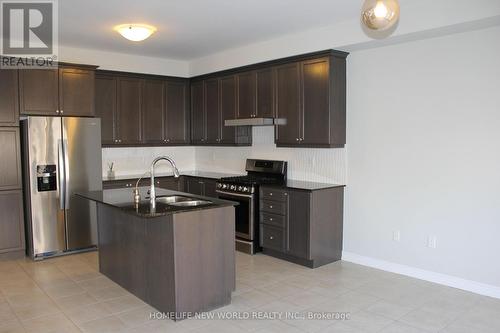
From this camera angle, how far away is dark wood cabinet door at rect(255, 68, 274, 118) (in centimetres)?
539

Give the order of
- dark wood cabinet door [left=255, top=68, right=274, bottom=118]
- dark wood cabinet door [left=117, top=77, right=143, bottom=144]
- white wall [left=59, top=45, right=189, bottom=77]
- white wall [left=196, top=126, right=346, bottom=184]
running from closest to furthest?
1. white wall [left=196, top=126, right=346, bottom=184]
2. dark wood cabinet door [left=255, top=68, right=274, bottom=118]
3. white wall [left=59, top=45, right=189, bottom=77]
4. dark wood cabinet door [left=117, top=77, right=143, bottom=144]

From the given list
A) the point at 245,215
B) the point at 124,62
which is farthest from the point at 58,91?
the point at 245,215

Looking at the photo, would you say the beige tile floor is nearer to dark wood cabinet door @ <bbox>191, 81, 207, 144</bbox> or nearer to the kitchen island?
the kitchen island

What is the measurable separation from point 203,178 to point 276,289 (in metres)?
2.63

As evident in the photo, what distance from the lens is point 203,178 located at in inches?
247

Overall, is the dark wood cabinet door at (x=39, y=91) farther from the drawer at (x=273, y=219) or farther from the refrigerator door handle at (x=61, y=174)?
the drawer at (x=273, y=219)

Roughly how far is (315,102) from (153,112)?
282 centimetres

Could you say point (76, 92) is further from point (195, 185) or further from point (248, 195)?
point (248, 195)

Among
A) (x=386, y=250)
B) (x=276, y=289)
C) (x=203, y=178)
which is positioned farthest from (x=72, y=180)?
(x=386, y=250)

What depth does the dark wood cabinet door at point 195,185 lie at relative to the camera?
6.34 meters

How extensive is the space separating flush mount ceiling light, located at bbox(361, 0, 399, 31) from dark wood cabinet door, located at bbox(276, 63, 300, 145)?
256 centimetres

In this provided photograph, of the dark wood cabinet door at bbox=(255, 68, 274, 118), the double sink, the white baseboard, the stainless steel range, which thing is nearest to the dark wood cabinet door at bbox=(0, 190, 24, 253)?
the double sink

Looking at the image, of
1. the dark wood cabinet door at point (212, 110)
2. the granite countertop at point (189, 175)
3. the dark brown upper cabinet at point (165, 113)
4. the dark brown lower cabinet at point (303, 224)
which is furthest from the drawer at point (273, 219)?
the dark brown upper cabinet at point (165, 113)

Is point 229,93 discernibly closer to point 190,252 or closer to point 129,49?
point 129,49
